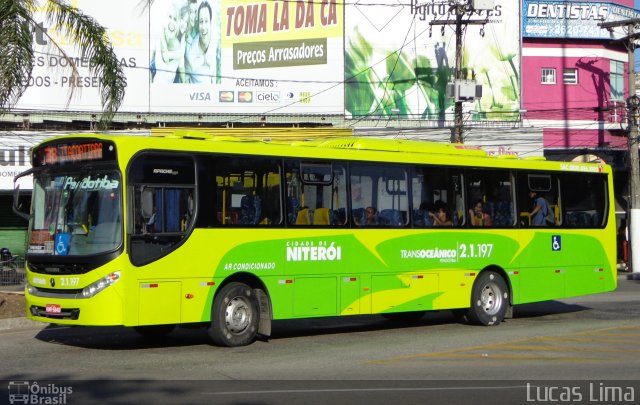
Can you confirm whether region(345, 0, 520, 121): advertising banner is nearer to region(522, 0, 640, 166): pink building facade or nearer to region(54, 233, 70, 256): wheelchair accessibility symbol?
region(522, 0, 640, 166): pink building facade

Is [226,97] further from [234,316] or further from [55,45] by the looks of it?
[234,316]

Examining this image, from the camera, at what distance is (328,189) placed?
15.8 m

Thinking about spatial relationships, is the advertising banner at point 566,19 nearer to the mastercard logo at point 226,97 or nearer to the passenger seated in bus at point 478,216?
the mastercard logo at point 226,97

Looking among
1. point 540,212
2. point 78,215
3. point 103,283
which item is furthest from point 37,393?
point 540,212

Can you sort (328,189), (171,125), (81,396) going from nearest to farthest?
(81,396), (328,189), (171,125)

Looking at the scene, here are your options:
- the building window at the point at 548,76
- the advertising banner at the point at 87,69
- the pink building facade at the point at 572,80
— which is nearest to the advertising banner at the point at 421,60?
the pink building facade at the point at 572,80

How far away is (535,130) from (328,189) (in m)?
23.5

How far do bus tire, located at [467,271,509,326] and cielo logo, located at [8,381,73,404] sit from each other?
9.48m

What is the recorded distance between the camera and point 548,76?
133 ft

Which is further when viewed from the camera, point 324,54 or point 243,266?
point 324,54

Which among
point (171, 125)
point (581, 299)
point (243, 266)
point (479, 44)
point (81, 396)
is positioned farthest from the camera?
point (479, 44)

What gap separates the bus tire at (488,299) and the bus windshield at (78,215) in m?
7.77

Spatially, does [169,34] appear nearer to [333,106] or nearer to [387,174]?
[333,106]

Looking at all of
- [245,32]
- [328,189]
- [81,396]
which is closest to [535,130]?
[245,32]
